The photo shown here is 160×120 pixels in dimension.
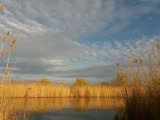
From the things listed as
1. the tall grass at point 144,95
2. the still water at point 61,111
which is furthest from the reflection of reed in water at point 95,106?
the tall grass at point 144,95

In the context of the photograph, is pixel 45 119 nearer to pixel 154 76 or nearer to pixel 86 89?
pixel 154 76

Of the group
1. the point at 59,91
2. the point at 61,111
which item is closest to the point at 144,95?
the point at 61,111

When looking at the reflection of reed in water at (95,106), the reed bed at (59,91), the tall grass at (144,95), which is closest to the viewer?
the tall grass at (144,95)

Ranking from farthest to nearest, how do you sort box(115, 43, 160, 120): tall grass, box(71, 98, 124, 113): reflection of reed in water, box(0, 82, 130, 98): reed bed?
box(0, 82, 130, 98): reed bed → box(71, 98, 124, 113): reflection of reed in water → box(115, 43, 160, 120): tall grass

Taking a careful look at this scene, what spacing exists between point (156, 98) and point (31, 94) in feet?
32.7

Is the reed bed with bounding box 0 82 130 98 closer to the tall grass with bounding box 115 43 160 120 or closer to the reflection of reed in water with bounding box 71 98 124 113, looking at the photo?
the reflection of reed in water with bounding box 71 98 124 113

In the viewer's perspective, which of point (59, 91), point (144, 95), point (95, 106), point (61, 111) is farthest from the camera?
point (59, 91)

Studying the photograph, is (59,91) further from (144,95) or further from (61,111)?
(144,95)

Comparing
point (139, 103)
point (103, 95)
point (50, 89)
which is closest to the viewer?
point (139, 103)

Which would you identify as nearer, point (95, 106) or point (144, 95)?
point (144, 95)

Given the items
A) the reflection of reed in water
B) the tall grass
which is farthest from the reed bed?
the tall grass

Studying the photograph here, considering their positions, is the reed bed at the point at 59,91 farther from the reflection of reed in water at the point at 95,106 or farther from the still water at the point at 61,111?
the reflection of reed in water at the point at 95,106

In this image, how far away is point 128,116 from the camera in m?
4.40

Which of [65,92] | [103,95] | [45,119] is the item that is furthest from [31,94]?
[45,119]
